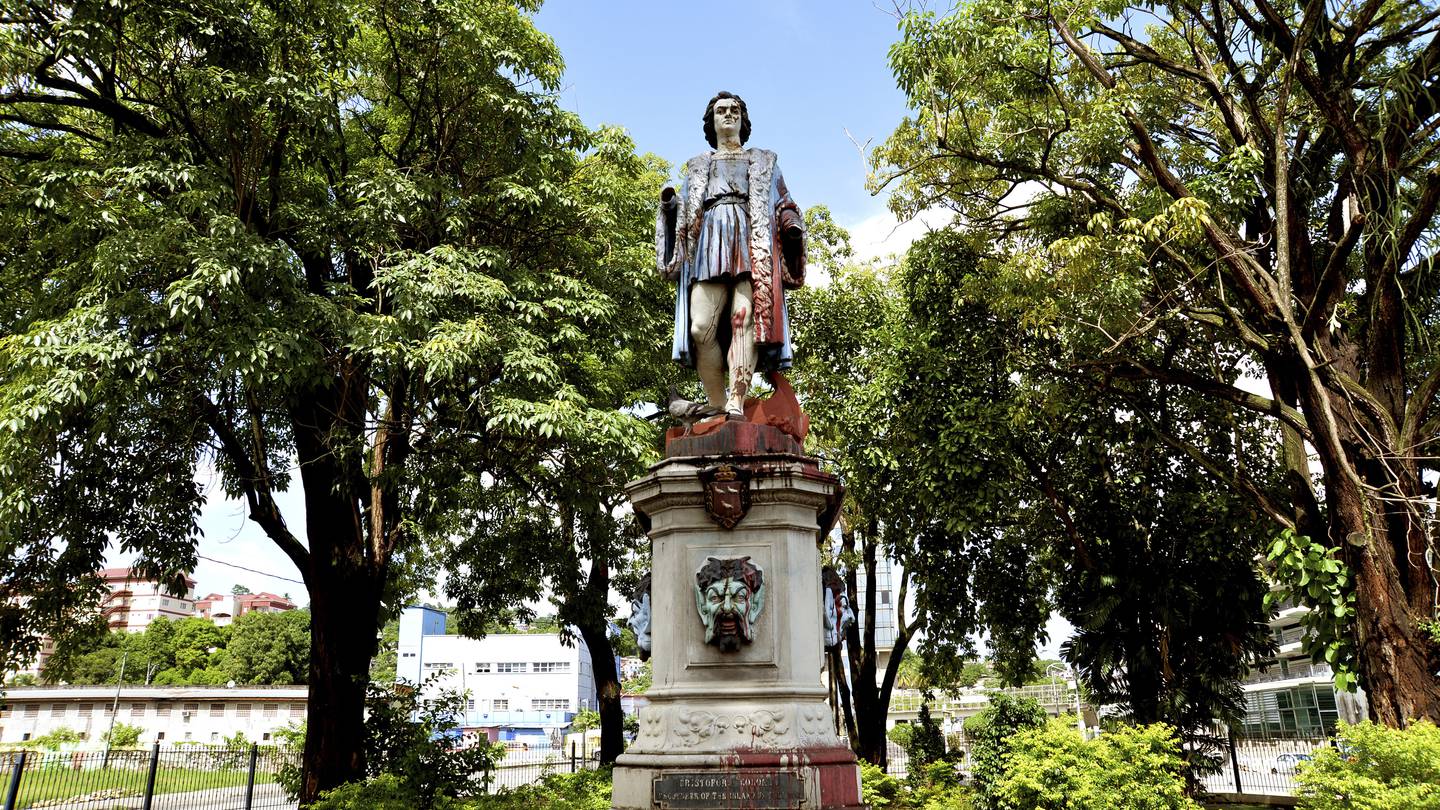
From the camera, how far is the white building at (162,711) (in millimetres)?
45219

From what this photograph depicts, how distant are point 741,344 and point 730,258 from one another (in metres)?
0.58

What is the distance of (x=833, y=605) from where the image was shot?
6035 mm

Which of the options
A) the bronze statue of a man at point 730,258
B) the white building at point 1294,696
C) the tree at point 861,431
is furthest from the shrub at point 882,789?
the white building at point 1294,696

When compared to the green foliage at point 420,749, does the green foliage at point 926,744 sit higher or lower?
lower

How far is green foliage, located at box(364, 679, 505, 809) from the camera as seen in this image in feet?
39.6

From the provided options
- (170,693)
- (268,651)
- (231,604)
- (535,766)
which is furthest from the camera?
(231,604)

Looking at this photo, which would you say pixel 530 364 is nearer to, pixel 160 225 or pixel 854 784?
pixel 160 225

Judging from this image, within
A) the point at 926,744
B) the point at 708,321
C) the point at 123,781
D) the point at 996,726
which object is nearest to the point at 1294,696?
the point at 926,744

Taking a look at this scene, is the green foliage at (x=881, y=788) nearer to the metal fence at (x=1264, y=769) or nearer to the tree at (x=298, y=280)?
the tree at (x=298, y=280)

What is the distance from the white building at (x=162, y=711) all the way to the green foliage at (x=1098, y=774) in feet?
141

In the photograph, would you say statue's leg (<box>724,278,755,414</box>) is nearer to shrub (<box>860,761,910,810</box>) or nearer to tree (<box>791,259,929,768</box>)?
shrub (<box>860,761,910,810</box>)

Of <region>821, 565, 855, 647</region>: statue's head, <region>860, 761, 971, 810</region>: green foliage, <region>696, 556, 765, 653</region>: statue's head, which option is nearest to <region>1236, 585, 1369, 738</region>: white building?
<region>860, 761, 971, 810</region>: green foliage

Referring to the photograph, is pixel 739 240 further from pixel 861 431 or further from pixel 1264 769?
pixel 1264 769

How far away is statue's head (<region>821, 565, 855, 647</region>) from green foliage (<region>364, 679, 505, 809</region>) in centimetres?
713
